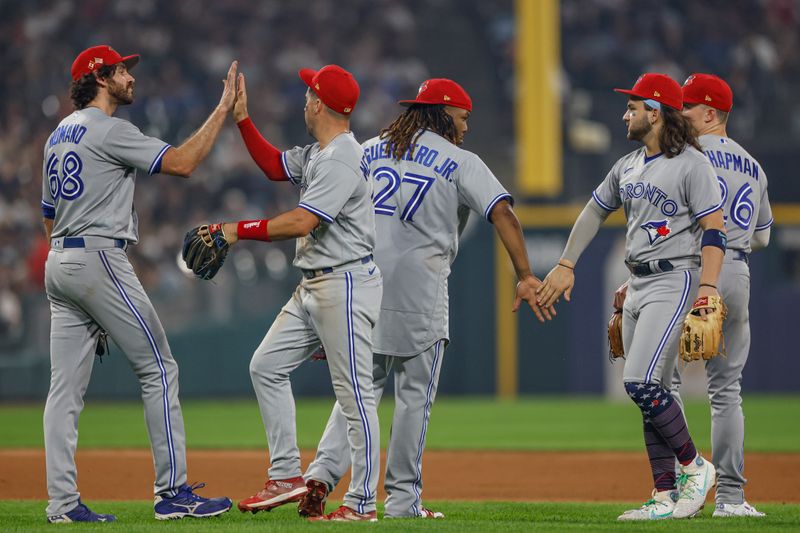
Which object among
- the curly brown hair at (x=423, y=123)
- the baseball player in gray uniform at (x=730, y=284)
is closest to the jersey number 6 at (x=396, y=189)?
the curly brown hair at (x=423, y=123)

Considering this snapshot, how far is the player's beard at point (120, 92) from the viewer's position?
5.01 m

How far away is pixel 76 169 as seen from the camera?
4.82 metres

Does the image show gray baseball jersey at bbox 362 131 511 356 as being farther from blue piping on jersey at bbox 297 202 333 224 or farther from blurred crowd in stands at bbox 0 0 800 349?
blurred crowd in stands at bbox 0 0 800 349

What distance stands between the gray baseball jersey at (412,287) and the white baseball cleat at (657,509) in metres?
0.91

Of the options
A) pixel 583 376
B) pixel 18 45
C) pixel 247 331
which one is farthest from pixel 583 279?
pixel 18 45

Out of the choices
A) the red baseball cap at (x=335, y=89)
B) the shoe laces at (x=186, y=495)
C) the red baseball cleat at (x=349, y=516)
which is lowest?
the red baseball cleat at (x=349, y=516)

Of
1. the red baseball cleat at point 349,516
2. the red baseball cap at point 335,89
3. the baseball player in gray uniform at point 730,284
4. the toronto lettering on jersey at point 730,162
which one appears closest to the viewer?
the red baseball cleat at point 349,516

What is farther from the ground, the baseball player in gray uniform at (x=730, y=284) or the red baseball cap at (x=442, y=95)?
the red baseball cap at (x=442, y=95)

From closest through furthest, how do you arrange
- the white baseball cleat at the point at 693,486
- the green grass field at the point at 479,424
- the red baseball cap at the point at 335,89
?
the red baseball cap at the point at 335,89 < the white baseball cleat at the point at 693,486 < the green grass field at the point at 479,424

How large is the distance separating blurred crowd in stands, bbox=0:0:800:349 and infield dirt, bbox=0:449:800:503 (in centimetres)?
591

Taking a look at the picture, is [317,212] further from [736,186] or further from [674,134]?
[736,186]

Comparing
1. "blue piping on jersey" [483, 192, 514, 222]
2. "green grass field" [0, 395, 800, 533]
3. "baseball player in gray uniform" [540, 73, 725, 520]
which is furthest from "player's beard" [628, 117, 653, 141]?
"green grass field" [0, 395, 800, 533]

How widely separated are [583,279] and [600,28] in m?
4.87

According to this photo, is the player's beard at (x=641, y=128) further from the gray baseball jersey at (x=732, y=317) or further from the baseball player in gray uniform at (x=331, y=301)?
the baseball player in gray uniform at (x=331, y=301)
